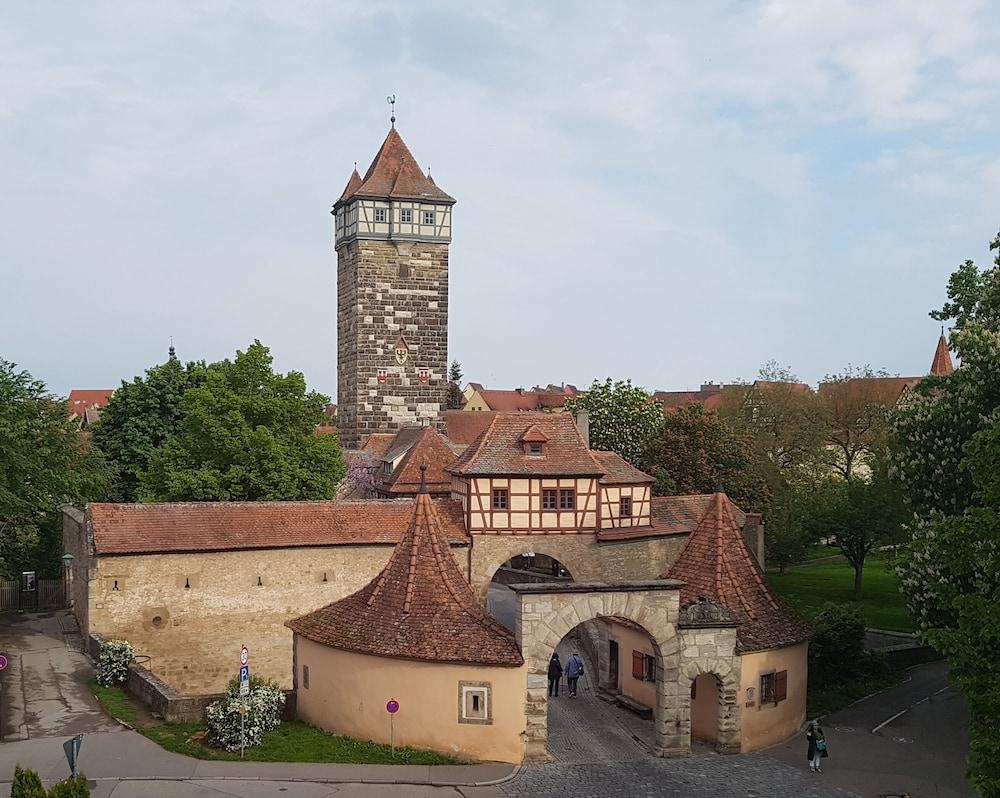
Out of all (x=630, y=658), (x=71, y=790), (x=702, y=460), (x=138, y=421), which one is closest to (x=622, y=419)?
(x=702, y=460)

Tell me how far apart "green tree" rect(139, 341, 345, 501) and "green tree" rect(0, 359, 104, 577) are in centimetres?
294

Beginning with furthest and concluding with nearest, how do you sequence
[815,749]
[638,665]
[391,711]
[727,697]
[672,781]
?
[638,665], [727,697], [815,749], [391,711], [672,781]

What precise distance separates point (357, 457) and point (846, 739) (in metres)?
30.2

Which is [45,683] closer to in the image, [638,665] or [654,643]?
[638,665]

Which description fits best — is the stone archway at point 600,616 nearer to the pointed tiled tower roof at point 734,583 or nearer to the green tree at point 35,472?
the pointed tiled tower roof at point 734,583

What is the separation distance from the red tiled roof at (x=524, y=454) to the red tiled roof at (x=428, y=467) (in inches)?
213

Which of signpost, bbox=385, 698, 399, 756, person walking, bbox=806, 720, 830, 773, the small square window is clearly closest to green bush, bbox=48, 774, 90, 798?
signpost, bbox=385, 698, 399, 756

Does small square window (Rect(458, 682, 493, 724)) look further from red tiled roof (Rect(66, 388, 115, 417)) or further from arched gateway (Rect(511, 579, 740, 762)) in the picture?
red tiled roof (Rect(66, 388, 115, 417))

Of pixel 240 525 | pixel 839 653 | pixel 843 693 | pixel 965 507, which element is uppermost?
pixel 965 507

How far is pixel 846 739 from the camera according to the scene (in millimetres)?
24703

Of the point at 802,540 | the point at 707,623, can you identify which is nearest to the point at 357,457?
the point at 802,540

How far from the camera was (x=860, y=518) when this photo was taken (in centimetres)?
4366

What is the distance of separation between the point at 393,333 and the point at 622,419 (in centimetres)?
1319

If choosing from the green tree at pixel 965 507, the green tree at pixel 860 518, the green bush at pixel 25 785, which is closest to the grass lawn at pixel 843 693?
the green tree at pixel 965 507
